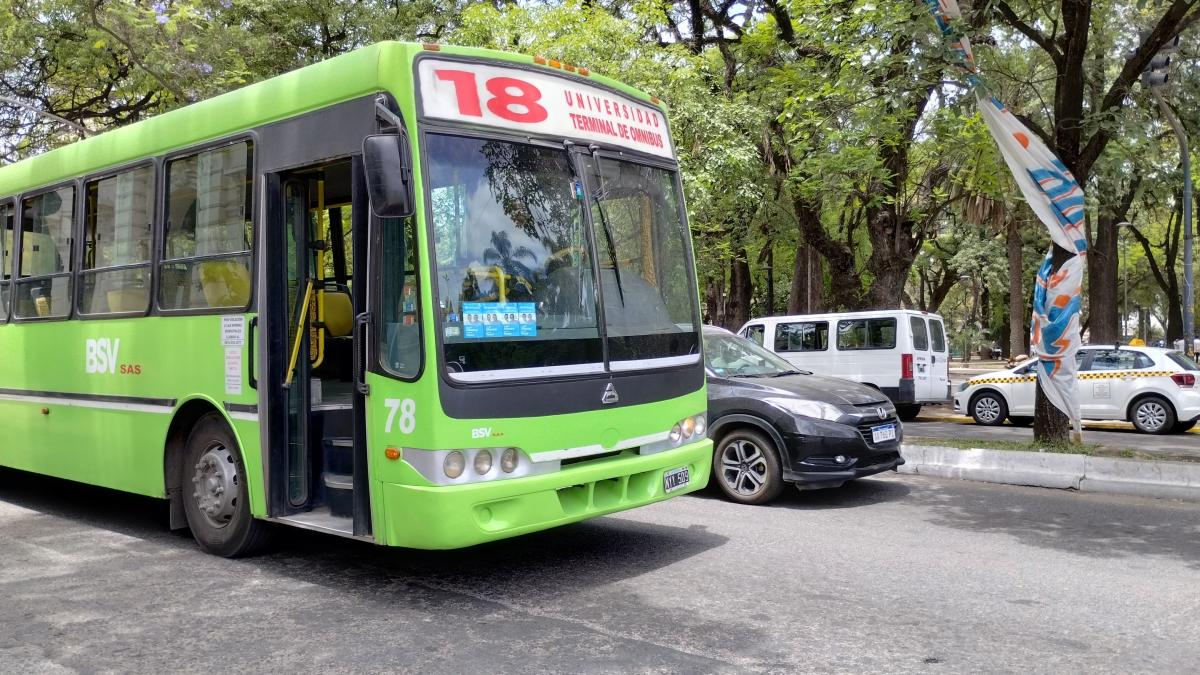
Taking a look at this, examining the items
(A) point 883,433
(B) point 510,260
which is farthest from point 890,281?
(B) point 510,260

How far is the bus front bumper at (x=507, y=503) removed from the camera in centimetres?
501

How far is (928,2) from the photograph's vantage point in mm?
9594

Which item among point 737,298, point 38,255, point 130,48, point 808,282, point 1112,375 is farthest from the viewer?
point 737,298

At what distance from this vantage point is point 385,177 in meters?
5.00

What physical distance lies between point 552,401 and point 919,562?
278 cm

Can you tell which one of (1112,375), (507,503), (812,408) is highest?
(1112,375)

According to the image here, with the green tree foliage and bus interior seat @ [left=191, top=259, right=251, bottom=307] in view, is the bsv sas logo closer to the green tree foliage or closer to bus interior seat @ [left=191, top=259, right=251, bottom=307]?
bus interior seat @ [left=191, top=259, right=251, bottom=307]

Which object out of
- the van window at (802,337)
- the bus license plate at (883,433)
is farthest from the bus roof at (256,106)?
the van window at (802,337)

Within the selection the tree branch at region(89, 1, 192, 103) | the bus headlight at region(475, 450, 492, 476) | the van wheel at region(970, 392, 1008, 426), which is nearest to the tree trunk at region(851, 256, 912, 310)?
the van wheel at region(970, 392, 1008, 426)

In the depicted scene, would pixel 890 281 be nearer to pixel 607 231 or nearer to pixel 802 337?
pixel 802 337

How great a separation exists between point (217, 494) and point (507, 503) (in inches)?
93.3

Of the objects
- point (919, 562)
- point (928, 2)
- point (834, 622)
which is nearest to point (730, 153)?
point (928, 2)

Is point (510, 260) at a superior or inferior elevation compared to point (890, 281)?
inferior

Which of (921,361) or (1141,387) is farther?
(921,361)
